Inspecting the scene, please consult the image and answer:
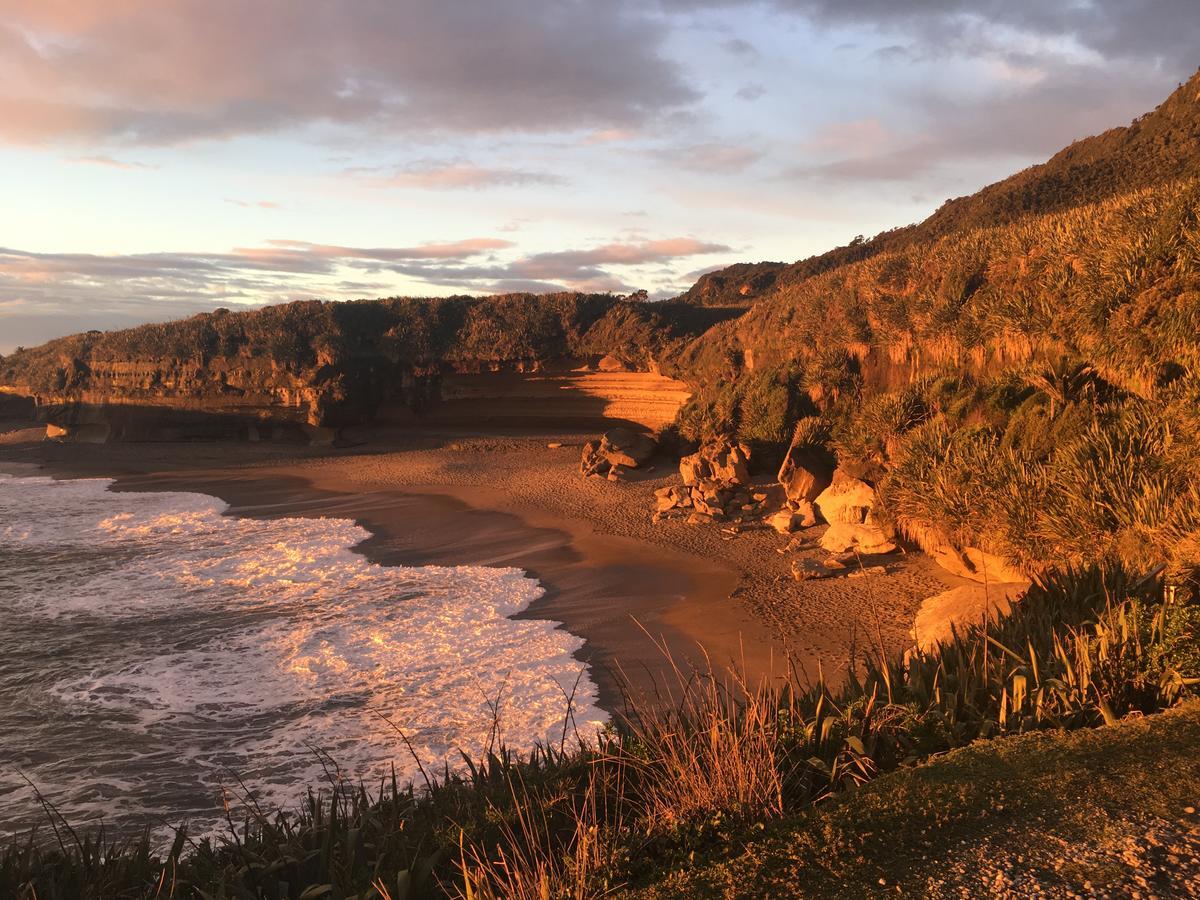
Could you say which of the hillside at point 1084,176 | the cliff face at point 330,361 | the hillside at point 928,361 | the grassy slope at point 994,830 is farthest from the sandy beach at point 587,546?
the hillside at point 1084,176

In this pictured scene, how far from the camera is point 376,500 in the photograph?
22969mm

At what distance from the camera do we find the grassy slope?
3.10 meters

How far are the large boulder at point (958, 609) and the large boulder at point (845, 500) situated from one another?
16.9 ft

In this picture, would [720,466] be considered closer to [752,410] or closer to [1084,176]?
[752,410]

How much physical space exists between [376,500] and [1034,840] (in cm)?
2161

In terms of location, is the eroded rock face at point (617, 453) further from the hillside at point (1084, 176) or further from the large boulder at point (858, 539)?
the hillside at point (1084, 176)

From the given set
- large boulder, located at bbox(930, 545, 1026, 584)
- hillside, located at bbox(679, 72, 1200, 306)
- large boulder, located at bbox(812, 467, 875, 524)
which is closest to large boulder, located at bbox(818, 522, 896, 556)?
large boulder, located at bbox(812, 467, 875, 524)

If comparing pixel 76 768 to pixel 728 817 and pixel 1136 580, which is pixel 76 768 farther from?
pixel 1136 580

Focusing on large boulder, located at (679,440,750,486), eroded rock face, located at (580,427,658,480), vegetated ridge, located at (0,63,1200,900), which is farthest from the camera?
eroded rock face, located at (580,427,658,480)

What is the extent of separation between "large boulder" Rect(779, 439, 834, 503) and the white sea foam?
23.9 ft

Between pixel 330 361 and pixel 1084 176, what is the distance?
39310mm

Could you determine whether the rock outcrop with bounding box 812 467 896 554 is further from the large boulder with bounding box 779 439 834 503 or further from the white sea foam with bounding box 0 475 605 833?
the white sea foam with bounding box 0 475 605 833

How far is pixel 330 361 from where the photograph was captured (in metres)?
36.1

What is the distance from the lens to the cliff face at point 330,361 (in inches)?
1337
